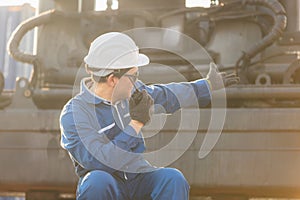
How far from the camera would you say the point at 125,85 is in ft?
8.43

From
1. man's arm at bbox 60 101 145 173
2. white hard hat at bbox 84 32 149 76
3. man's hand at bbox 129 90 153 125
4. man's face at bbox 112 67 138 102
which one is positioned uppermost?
white hard hat at bbox 84 32 149 76

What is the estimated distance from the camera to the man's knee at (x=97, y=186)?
93.6 inches

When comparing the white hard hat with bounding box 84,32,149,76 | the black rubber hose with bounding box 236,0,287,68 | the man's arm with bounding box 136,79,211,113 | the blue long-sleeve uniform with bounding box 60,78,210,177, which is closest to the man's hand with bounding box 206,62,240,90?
the man's arm with bounding box 136,79,211,113

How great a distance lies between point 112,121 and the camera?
8.44 feet

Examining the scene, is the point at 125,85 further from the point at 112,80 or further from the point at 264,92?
the point at 264,92

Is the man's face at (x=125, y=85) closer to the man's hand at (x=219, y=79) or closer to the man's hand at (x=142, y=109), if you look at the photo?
the man's hand at (x=142, y=109)

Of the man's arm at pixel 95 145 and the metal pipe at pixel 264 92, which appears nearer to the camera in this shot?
the man's arm at pixel 95 145

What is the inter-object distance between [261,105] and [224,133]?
0.49 metres

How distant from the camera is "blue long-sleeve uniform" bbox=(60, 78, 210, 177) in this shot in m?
2.40

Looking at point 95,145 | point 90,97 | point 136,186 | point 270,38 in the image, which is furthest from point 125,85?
point 270,38

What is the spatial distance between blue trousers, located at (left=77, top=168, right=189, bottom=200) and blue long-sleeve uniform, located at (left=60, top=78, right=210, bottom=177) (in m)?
0.05

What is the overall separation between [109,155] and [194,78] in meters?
2.00

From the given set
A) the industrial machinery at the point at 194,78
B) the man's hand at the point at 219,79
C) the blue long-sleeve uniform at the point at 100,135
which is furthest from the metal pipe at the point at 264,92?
the blue long-sleeve uniform at the point at 100,135

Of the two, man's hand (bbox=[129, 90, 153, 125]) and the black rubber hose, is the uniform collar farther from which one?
the black rubber hose
